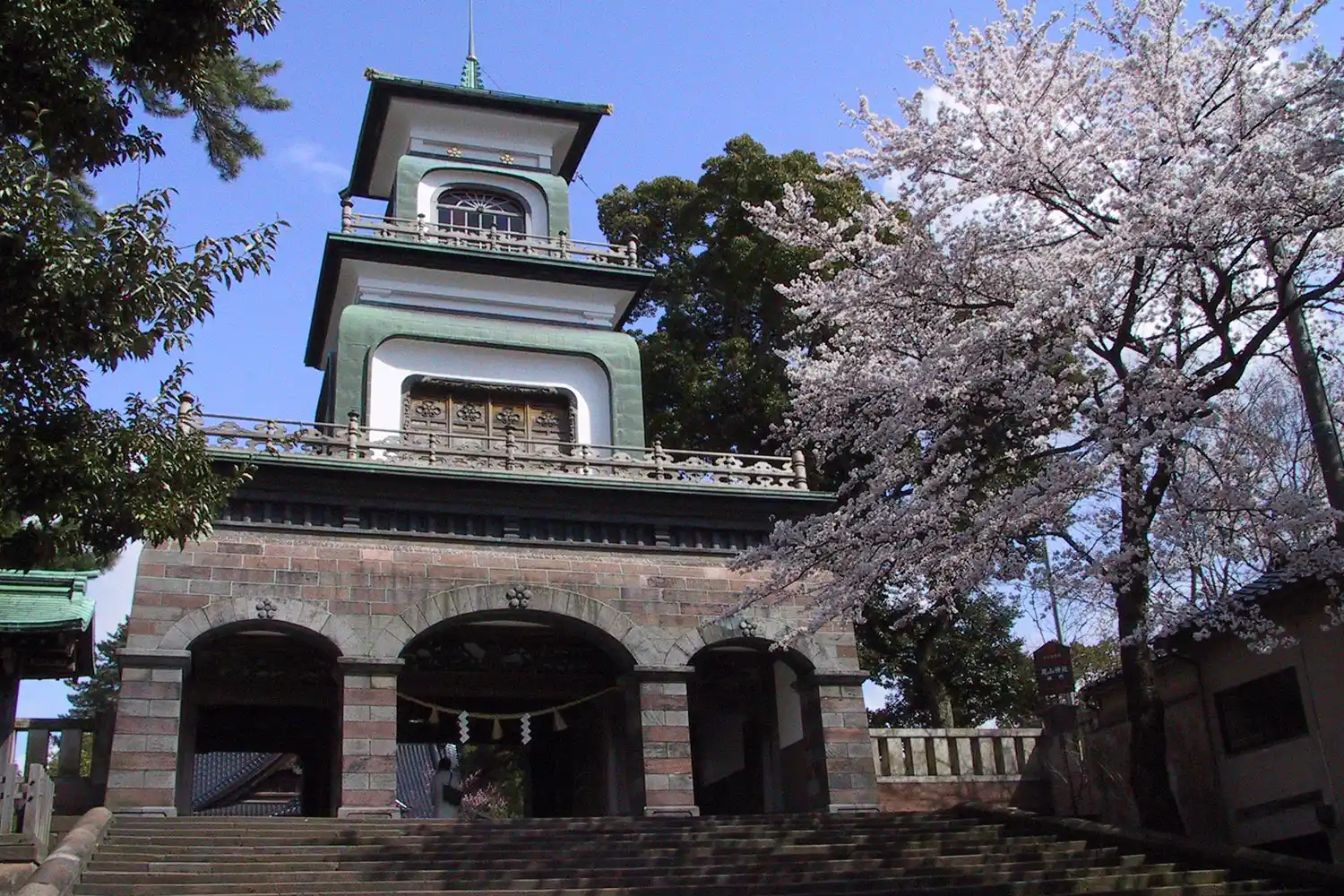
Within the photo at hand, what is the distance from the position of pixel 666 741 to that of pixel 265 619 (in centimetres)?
629

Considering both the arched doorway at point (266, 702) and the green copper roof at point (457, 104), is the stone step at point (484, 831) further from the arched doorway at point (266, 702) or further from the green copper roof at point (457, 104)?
the green copper roof at point (457, 104)

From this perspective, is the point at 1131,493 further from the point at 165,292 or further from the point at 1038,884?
the point at 165,292

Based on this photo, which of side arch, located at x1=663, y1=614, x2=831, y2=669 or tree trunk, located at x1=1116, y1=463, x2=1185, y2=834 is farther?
side arch, located at x1=663, y1=614, x2=831, y2=669

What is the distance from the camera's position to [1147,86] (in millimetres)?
14609

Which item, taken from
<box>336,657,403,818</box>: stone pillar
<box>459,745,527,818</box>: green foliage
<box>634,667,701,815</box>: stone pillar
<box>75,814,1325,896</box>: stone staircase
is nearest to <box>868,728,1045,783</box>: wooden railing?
<box>634,667,701,815</box>: stone pillar

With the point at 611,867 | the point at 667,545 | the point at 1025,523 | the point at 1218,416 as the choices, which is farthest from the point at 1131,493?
the point at 667,545

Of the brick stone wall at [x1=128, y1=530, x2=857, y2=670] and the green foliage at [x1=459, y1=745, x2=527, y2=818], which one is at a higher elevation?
the brick stone wall at [x1=128, y1=530, x2=857, y2=670]

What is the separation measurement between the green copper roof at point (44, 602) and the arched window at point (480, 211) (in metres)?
13.2

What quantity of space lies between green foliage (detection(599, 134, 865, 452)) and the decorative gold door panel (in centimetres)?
739

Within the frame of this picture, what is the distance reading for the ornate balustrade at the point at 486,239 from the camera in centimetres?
2456

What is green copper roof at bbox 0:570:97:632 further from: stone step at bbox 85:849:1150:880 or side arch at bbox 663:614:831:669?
side arch at bbox 663:614:831:669

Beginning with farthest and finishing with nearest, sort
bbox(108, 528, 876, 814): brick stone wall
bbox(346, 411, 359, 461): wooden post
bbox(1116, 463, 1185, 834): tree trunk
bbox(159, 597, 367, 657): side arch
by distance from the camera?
bbox(346, 411, 359, 461): wooden post → bbox(159, 597, 367, 657): side arch → bbox(108, 528, 876, 814): brick stone wall → bbox(1116, 463, 1185, 834): tree trunk

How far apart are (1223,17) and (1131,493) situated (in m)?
5.74

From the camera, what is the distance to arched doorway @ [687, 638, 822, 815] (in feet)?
68.4
